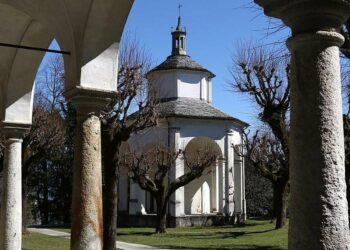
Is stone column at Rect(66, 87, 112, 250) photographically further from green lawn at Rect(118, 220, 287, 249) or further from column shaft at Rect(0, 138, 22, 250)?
green lawn at Rect(118, 220, 287, 249)

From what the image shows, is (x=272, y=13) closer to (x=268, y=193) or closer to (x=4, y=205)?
(x=4, y=205)

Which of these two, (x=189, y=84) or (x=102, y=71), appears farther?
(x=189, y=84)

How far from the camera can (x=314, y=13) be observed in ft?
8.91

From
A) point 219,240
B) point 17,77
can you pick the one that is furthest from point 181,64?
point 17,77

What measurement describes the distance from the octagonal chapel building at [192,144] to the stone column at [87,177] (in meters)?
23.4

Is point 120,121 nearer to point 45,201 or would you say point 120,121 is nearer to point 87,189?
point 87,189

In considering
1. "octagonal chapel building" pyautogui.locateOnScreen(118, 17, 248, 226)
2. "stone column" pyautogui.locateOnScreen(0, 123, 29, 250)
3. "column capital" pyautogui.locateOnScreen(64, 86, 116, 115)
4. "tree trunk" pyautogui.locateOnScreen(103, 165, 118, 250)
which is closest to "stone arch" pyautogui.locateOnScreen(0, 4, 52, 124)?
"stone column" pyautogui.locateOnScreen(0, 123, 29, 250)

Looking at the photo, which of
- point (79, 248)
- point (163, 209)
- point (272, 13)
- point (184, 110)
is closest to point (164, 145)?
point (184, 110)

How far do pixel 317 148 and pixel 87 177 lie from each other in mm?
3680

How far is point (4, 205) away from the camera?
331 inches

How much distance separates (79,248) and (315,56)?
3939 mm

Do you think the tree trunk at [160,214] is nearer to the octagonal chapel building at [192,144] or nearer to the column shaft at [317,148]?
the octagonal chapel building at [192,144]

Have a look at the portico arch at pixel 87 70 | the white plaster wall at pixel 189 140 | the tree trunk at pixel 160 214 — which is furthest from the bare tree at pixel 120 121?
the white plaster wall at pixel 189 140

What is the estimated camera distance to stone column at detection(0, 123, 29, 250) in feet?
26.9
